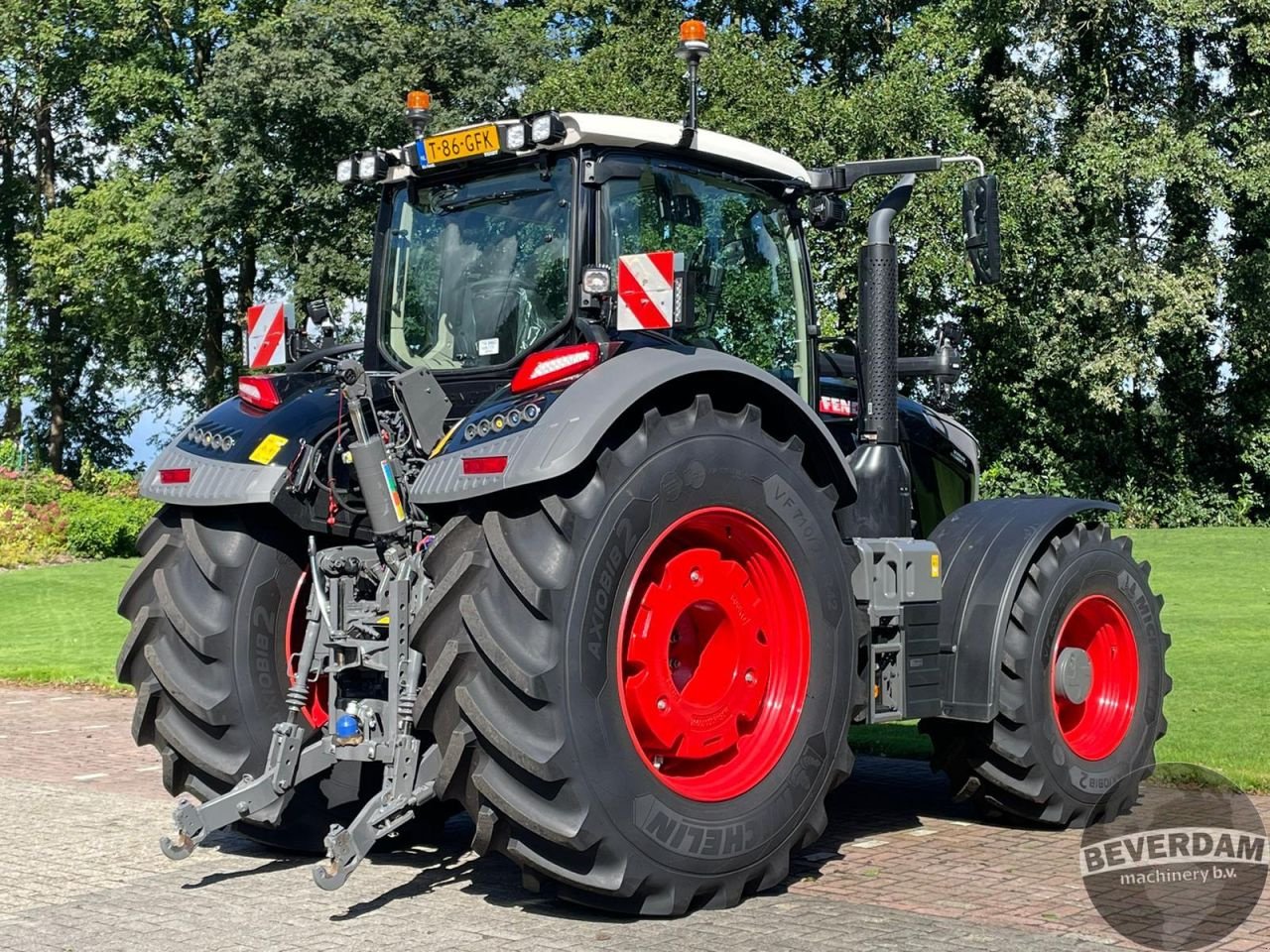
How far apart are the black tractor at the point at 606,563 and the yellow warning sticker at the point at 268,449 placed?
13 millimetres

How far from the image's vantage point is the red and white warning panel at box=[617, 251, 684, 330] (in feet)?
17.4

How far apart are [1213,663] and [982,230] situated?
7.19m

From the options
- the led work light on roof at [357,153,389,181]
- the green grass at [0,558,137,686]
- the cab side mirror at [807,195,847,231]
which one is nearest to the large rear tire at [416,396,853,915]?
the cab side mirror at [807,195,847,231]

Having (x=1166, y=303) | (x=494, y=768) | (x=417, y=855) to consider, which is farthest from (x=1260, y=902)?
(x=1166, y=303)

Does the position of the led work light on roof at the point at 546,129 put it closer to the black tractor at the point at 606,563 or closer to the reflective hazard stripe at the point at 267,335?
the black tractor at the point at 606,563

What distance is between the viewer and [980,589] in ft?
21.4

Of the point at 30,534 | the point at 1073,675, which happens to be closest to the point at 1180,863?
the point at 1073,675

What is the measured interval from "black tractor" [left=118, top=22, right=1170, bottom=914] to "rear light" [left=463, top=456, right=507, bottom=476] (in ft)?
0.04

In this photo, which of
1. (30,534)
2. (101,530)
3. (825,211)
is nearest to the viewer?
(825,211)

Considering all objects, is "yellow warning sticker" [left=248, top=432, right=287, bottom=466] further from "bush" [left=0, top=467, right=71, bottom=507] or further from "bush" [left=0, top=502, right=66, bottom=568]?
"bush" [left=0, top=467, right=71, bottom=507]

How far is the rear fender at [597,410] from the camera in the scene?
16.1 feet

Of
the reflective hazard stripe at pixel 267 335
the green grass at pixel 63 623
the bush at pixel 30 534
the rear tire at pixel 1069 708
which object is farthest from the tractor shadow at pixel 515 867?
the bush at pixel 30 534

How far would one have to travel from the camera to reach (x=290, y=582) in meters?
6.12

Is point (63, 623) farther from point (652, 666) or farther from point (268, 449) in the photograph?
point (652, 666)
